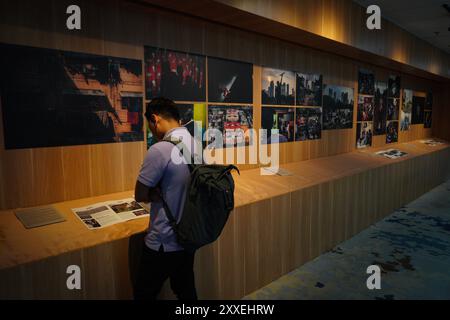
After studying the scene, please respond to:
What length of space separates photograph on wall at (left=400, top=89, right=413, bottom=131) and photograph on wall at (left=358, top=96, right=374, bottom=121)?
1.73 meters

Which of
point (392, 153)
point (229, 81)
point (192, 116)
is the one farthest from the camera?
point (392, 153)

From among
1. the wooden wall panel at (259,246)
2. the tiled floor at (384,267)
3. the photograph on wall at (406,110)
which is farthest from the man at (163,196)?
the photograph on wall at (406,110)

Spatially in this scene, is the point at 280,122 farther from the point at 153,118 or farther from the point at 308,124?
the point at 153,118

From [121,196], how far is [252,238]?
4.04 ft

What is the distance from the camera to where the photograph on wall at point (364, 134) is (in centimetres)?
597

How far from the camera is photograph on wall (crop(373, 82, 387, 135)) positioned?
21.0 feet

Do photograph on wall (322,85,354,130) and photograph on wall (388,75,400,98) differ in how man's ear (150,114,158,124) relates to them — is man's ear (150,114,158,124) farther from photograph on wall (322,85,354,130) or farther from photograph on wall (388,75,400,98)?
photograph on wall (388,75,400,98)

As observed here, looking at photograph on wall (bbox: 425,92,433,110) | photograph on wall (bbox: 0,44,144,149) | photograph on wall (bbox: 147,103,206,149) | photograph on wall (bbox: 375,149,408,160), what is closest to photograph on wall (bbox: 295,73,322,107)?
photograph on wall (bbox: 147,103,206,149)

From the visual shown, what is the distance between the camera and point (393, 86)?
696cm

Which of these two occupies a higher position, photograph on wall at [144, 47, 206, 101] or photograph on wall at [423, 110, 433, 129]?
photograph on wall at [144, 47, 206, 101]

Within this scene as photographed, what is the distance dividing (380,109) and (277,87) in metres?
3.45

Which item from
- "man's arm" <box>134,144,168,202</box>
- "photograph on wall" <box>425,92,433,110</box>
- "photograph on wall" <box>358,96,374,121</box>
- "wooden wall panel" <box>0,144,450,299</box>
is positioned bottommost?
"wooden wall panel" <box>0,144,450,299</box>

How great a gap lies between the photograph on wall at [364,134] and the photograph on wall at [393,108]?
94cm

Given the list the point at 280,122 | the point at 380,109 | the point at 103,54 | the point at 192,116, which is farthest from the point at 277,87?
the point at 380,109
